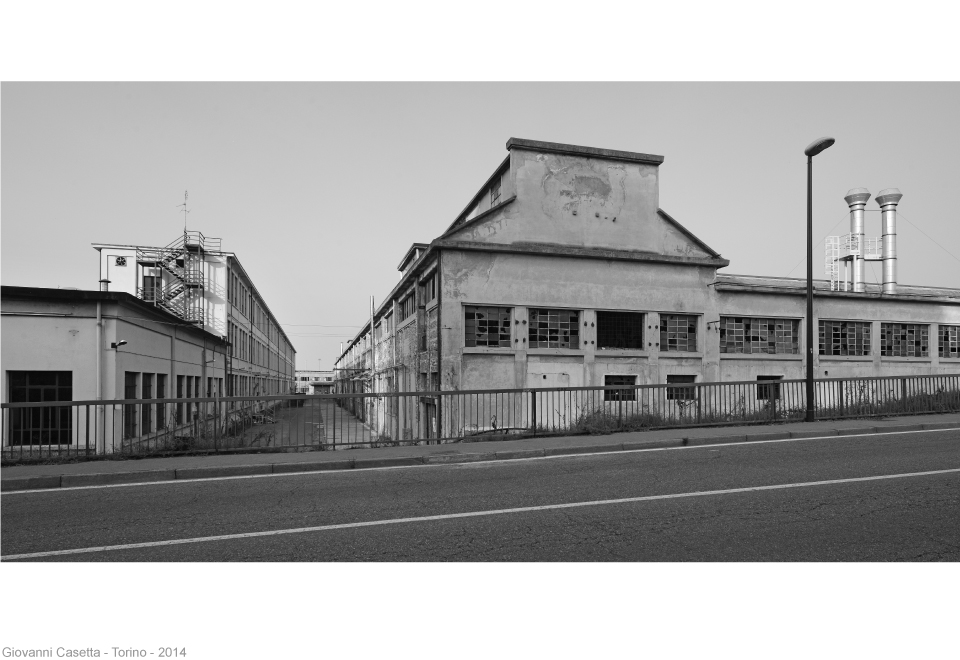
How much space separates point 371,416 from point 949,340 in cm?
2634

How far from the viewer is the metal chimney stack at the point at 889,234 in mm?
31719

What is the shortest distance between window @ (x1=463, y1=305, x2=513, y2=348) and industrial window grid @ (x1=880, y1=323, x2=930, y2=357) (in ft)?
56.0

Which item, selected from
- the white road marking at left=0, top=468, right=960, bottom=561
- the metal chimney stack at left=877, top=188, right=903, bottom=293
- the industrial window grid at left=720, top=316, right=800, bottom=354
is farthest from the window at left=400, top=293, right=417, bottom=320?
the metal chimney stack at left=877, top=188, right=903, bottom=293

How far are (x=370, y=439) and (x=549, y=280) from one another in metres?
9.85

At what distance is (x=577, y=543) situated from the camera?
565 centimetres

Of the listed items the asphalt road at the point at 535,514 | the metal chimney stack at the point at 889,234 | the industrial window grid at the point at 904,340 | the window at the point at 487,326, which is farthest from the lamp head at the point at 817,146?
the metal chimney stack at the point at 889,234

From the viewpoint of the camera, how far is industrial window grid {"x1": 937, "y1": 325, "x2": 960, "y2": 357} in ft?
87.2

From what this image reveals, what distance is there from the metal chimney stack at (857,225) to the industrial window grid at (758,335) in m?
9.52

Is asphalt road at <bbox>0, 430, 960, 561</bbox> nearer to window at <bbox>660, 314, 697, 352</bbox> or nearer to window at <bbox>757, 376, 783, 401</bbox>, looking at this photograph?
window at <bbox>757, 376, 783, 401</bbox>

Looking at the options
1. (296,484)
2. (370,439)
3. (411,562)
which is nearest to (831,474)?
(411,562)

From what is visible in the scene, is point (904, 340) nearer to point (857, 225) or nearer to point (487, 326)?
point (857, 225)

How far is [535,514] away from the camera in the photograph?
6746 millimetres

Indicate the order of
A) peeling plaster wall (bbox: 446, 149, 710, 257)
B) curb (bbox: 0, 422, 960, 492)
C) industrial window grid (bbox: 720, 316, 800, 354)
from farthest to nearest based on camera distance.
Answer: industrial window grid (bbox: 720, 316, 800, 354)
peeling plaster wall (bbox: 446, 149, 710, 257)
curb (bbox: 0, 422, 960, 492)

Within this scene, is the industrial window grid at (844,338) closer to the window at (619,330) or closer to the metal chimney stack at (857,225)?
the metal chimney stack at (857,225)
